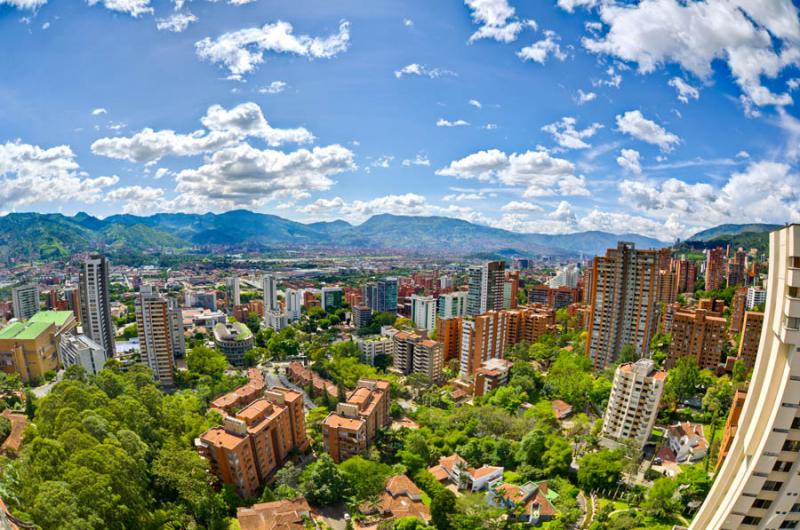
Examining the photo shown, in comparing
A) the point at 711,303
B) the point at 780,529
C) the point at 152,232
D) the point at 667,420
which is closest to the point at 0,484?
the point at 780,529

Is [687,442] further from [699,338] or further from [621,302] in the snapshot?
[699,338]

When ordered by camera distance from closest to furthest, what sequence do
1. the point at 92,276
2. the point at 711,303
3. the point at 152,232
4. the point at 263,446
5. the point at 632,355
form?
the point at 263,446 → the point at 632,355 → the point at 92,276 → the point at 711,303 → the point at 152,232

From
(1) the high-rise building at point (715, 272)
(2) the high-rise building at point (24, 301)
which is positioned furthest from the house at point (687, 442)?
(2) the high-rise building at point (24, 301)

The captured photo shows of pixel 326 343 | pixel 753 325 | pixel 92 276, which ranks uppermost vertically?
pixel 92 276

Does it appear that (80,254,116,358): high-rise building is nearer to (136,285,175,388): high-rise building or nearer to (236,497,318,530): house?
(136,285,175,388): high-rise building

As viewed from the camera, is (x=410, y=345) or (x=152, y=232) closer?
(x=410, y=345)

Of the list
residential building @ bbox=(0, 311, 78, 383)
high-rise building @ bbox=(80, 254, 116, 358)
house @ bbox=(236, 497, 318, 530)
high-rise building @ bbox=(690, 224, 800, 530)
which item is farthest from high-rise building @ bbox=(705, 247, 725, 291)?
residential building @ bbox=(0, 311, 78, 383)

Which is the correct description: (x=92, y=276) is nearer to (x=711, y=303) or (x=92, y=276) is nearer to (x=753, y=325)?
(x=753, y=325)
